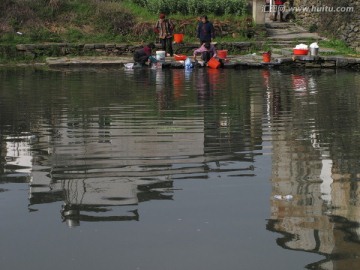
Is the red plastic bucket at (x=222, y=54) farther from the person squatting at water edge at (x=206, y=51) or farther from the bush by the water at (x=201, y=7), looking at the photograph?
the bush by the water at (x=201, y=7)

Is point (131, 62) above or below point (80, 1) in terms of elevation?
below

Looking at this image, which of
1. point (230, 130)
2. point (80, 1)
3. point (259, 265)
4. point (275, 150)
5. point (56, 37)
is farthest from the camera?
point (80, 1)

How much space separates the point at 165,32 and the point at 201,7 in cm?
428

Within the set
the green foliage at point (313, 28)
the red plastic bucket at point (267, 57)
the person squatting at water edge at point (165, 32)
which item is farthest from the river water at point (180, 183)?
the green foliage at point (313, 28)

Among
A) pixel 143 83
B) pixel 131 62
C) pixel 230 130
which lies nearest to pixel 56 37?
pixel 131 62

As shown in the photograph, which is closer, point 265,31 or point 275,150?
point 275,150

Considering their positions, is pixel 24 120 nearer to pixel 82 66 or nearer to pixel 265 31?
pixel 82 66

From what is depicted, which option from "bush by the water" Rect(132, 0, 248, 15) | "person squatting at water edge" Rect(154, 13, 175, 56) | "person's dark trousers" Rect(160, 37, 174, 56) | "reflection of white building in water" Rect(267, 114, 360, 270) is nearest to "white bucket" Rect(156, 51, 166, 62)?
"person squatting at water edge" Rect(154, 13, 175, 56)

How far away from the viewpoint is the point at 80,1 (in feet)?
108

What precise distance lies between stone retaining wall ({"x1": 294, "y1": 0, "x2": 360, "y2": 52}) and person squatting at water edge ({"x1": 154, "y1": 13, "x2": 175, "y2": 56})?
7153 mm

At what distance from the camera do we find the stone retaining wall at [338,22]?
31.5m

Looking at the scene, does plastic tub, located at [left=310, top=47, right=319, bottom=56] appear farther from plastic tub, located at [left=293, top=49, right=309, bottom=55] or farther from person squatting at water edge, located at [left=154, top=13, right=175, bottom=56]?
person squatting at water edge, located at [left=154, top=13, right=175, bottom=56]

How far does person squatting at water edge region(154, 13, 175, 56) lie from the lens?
2764 cm

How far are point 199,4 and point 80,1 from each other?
520 cm
